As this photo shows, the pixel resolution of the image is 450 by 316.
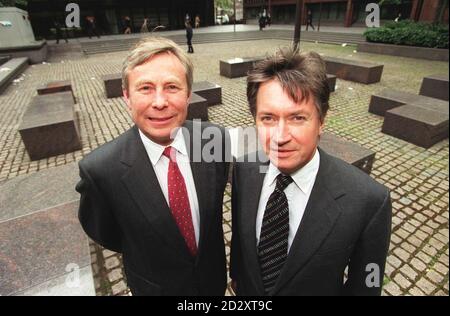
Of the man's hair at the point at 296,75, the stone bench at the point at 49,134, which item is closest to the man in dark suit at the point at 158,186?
the man's hair at the point at 296,75

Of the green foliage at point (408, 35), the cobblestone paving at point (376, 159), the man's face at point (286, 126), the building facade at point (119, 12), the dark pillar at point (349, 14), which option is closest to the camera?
the man's face at point (286, 126)

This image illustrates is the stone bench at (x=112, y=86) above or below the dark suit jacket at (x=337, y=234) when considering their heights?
below

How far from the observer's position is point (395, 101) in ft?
22.8

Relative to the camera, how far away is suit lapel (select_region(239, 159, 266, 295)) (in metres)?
1.72

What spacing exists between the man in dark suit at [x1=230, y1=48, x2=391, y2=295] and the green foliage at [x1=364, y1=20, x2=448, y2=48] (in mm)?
16318

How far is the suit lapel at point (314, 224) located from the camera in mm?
1514

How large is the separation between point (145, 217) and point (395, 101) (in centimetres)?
752

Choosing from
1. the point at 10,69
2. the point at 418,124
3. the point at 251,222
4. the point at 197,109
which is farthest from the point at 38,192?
the point at 10,69

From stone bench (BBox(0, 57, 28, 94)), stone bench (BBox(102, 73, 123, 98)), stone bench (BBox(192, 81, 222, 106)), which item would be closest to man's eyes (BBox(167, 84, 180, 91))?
stone bench (BBox(192, 81, 222, 106))

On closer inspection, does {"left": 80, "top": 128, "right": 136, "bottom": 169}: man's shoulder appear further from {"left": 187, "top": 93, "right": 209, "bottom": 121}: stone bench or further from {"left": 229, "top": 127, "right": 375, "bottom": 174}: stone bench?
{"left": 187, "top": 93, "right": 209, "bottom": 121}: stone bench

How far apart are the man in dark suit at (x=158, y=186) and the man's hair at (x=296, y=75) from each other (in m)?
0.53

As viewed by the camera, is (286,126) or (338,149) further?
(338,149)

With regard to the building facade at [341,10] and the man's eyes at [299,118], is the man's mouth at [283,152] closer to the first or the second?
the man's eyes at [299,118]

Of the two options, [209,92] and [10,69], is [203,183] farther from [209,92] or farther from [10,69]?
[10,69]
